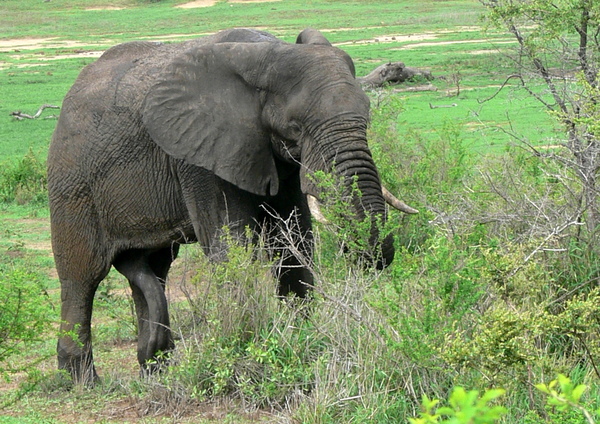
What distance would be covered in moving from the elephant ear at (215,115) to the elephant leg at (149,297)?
3.13ft

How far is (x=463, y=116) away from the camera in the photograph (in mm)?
19703

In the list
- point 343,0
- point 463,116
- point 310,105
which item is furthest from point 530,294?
point 343,0

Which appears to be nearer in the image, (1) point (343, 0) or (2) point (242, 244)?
(2) point (242, 244)

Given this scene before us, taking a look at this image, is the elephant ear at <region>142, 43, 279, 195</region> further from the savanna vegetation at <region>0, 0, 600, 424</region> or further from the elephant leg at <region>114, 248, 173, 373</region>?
the elephant leg at <region>114, 248, 173, 373</region>

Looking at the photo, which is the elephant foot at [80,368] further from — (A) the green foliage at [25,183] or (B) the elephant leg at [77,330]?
(A) the green foliage at [25,183]

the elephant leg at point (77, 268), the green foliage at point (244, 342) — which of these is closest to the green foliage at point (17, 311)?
the green foliage at point (244, 342)

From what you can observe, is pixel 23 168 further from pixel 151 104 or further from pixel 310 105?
pixel 310 105

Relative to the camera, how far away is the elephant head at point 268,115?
231 inches

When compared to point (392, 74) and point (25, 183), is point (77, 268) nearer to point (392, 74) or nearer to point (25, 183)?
point (25, 183)

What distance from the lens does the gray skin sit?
19.9 feet

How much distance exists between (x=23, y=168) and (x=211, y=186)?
8687 mm

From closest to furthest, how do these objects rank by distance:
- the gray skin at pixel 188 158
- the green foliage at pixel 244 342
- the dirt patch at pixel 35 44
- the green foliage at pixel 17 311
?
the green foliage at pixel 17 311, the green foliage at pixel 244 342, the gray skin at pixel 188 158, the dirt patch at pixel 35 44

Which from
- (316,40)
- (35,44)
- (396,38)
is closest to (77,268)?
(316,40)

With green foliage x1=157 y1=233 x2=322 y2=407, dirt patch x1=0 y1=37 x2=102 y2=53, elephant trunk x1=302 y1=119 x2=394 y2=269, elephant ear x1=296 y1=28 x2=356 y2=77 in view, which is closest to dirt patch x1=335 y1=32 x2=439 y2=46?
dirt patch x1=0 y1=37 x2=102 y2=53
